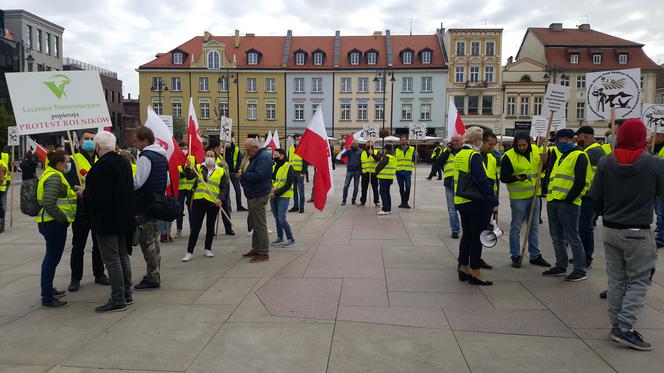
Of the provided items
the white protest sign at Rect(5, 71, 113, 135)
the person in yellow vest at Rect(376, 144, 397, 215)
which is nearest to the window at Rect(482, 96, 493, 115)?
the person in yellow vest at Rect(376, 144, 397, 215)

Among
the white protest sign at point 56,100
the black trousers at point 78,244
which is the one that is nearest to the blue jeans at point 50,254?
the black trousers at point 78,244

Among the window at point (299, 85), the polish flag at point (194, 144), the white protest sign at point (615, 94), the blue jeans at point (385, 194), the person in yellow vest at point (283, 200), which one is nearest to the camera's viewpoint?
the white protest sign at point (615, 94)

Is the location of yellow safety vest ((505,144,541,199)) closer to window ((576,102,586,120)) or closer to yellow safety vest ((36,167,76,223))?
yellow safety vest ((36,167,76,223))

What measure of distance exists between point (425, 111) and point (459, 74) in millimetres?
5608

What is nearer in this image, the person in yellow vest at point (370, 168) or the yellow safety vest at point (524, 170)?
the yellow safety vest at point (524, 170)

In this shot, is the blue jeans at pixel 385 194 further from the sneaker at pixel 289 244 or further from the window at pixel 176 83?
the window at pixel 176 83

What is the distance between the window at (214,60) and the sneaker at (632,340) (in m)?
58.9

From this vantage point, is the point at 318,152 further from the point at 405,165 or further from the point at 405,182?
the point at 405,182

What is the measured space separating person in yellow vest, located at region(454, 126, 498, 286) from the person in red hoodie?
1.69 m

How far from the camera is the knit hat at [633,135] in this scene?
4.37 meters

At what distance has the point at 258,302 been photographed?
5582 mm

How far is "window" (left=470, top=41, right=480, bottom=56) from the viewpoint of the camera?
57.5 m

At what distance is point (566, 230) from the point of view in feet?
20.7

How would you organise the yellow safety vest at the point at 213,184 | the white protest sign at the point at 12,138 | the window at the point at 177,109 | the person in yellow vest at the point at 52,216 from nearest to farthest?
the person in yellow vest at the point at 52,216, the yellow safety vest at the point at 213,184, the white protest sign at the point at 12,138, the window at the point at 177,109
